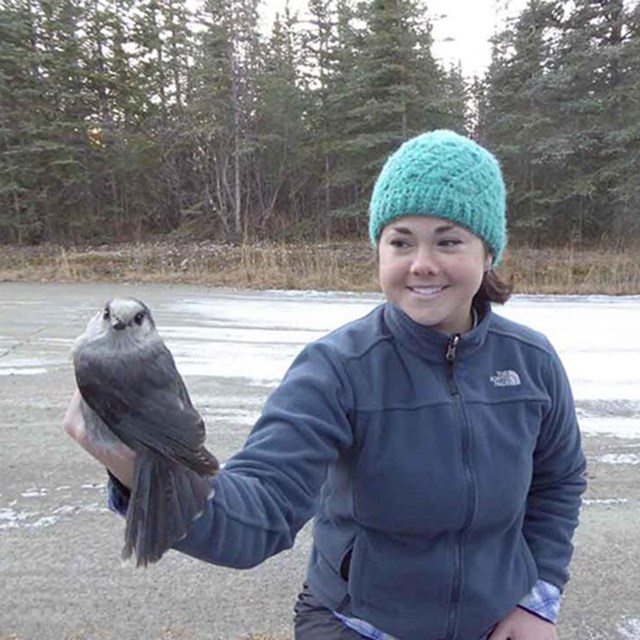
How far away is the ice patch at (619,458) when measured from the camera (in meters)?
4.38

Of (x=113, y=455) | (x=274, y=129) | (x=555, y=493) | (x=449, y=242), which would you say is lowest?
(x=555, y=493)

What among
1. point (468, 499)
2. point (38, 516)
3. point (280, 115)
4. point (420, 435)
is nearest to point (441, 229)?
point (420, 435)

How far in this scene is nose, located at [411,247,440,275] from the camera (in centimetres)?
153

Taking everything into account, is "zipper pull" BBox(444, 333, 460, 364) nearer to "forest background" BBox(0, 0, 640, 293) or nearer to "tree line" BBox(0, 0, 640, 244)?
"forest background" BBox(0, 0, 640, 293)

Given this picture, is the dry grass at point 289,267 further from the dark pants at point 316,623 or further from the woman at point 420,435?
the dark pants at point 316,623

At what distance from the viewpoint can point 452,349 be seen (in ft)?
5.30

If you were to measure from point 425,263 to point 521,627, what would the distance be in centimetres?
90

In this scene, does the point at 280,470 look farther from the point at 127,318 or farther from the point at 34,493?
the point at 34,493

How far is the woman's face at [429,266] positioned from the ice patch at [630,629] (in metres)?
1.84

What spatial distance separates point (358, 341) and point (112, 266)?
17522 millimetres

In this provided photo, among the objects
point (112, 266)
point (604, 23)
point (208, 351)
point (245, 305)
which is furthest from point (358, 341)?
point (604, 23)

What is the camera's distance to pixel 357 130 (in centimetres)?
2255

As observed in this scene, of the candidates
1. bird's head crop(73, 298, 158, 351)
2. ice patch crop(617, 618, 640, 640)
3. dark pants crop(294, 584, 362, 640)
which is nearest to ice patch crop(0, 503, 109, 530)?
dark pants crop(294, 584, 362, 640)

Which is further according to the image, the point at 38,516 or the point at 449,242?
the point at 38,516
